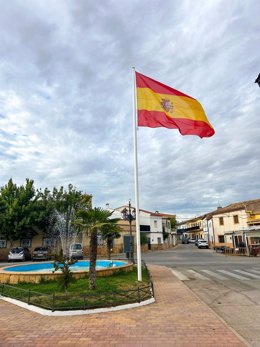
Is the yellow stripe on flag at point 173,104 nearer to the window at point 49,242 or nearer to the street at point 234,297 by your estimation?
the street at point 234,297

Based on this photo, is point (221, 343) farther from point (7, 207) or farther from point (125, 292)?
point (7, 207)

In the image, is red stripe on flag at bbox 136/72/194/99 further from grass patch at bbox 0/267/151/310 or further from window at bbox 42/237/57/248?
window at bbox 42/237/57/248

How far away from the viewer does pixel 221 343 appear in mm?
5848

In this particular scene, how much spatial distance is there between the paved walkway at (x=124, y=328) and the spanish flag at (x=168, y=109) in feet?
21.7

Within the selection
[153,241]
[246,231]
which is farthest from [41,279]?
[153,241]

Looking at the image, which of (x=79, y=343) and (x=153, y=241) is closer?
(x=79, y=343)

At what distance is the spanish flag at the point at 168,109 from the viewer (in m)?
11.9

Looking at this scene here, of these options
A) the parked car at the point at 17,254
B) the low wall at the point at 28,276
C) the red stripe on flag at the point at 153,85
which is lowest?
the low wall at the point at 28,276

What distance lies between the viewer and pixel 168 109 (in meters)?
12.0

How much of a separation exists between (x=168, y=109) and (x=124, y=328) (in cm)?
825

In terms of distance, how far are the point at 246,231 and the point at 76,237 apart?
1932 cm

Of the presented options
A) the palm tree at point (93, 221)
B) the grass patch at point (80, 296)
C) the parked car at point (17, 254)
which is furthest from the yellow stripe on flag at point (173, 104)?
the parked car at point (17, 254)

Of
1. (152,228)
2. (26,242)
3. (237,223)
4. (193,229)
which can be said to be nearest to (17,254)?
(26,242)

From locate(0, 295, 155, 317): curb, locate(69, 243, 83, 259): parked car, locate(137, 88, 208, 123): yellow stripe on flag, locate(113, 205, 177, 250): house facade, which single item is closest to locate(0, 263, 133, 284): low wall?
locate(0, 295, 155, 317): curb
